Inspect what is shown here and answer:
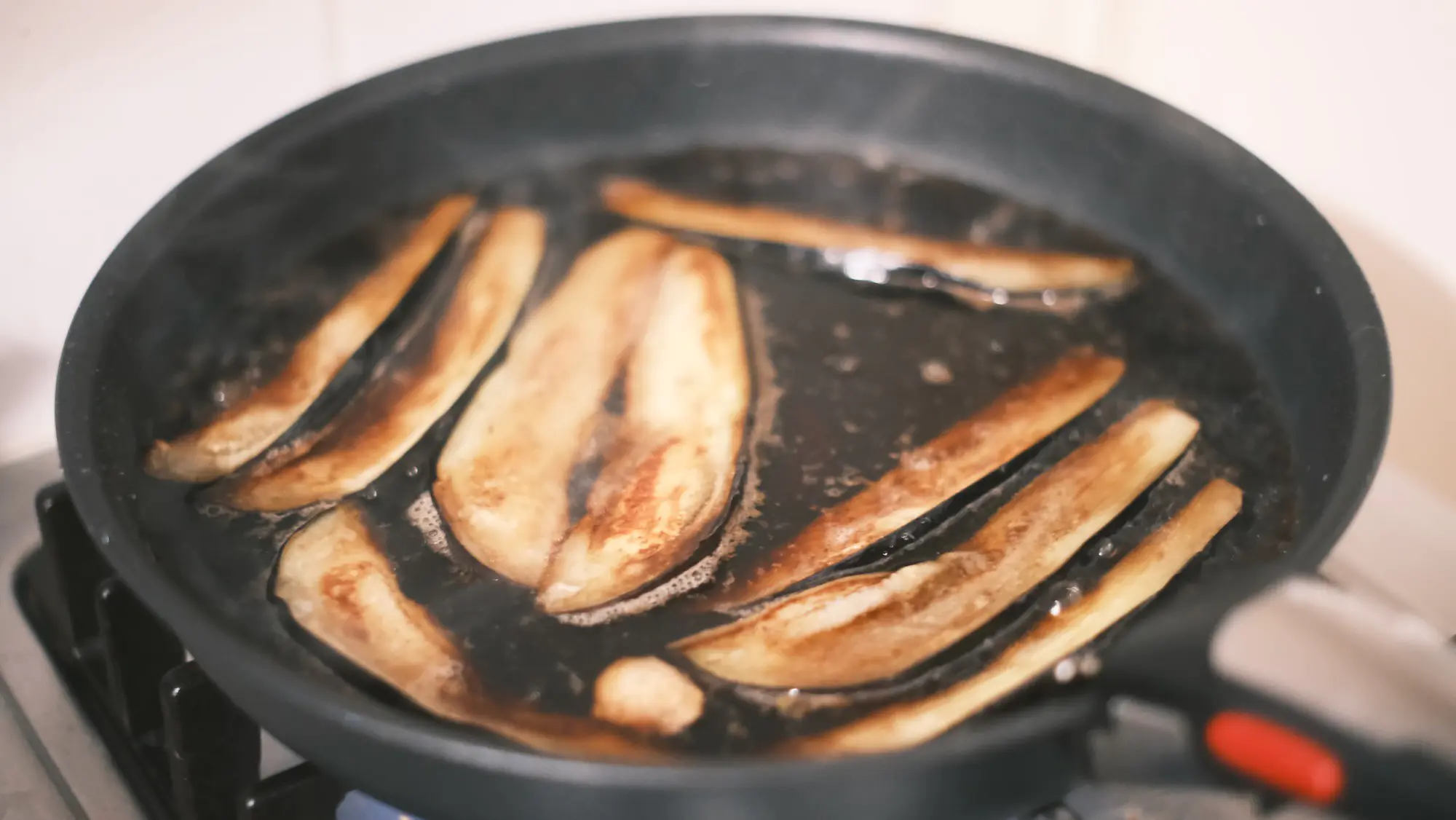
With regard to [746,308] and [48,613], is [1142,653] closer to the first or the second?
[746,308]

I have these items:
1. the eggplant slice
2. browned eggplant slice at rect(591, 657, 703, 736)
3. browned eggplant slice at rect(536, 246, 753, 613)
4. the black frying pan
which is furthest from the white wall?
browned eggplant slice at rect(591, 657, 703, 736)

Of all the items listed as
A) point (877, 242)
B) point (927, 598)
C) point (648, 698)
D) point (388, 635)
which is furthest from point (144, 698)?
point (877, 242)

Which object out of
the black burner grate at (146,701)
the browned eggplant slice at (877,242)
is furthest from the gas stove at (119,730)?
the browned eggplant slice at (877,242)

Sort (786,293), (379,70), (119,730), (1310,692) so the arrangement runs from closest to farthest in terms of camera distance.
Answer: (1310,692) → (119,730) → (786,293) → (379,70)

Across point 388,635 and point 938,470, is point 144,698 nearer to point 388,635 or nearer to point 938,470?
point 388,635

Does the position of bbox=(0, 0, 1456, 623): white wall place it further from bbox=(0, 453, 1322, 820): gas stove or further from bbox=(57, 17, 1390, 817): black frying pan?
bbox=(0, 453, 1322, 820): gas stove

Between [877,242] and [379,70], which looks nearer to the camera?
[877,242]
